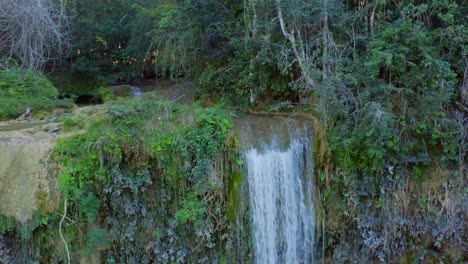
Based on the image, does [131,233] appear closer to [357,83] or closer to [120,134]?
[120,134]

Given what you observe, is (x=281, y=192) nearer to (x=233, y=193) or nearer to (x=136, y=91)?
(x=233, y=193)

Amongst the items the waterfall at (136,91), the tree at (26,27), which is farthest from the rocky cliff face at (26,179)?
the waterfall at (136,91)

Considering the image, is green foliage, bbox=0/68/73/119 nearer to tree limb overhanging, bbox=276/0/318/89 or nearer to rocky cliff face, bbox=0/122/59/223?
rocky cliff face, bbox=0/122/59/223

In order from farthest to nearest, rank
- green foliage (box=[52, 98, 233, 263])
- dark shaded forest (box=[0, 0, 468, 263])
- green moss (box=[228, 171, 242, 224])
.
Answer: green moss (box=[228, 171, 242, 224]), dark shaded forest (box=[0, 0, 468, 263]), green foliage (box=[52, 98, 233, 263])

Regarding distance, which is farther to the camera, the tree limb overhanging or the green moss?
the tree limb overhanging

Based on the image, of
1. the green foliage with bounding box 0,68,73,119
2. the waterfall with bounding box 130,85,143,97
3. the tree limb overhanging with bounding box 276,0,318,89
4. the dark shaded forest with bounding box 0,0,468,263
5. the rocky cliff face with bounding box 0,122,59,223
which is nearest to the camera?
the rocky cliff face with bounding box 0,122,59,223

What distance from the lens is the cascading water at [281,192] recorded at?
211 inches

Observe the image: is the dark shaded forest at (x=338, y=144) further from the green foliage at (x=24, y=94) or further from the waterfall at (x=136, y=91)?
the waterfall at (x=136, y=91)

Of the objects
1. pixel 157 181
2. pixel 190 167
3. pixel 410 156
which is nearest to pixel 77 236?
pixel 157 181

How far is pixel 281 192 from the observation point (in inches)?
215

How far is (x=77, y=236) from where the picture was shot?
4703mm

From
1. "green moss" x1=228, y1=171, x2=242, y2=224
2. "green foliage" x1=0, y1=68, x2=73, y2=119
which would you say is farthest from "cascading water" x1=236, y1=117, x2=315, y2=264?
"green foliage" x1=0, y1=68, x2=73, y2=119

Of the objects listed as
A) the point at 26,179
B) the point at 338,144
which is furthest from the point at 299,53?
the point at 26,179

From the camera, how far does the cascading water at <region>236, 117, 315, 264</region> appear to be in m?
5.35
